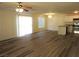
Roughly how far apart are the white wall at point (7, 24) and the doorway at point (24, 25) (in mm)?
730

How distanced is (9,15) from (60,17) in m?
8.59

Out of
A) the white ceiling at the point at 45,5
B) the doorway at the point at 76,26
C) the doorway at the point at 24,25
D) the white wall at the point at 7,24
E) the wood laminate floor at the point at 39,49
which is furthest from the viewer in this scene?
the doorway at the point at 76,26

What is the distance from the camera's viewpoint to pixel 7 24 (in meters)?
9.46

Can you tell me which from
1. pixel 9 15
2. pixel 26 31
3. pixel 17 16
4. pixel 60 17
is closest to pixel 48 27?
pixel 60 17

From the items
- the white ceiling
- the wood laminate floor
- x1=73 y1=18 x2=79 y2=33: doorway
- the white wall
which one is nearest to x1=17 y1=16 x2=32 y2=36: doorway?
the white wall

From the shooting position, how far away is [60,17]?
16.8 m

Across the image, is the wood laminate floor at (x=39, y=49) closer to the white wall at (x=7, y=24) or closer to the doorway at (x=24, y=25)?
the white wall at (x=7, y=24)

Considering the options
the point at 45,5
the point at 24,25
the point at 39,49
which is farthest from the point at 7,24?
the point at 39,49

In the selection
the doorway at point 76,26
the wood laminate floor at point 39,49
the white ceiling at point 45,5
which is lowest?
the wood laminate floor at point 39,49

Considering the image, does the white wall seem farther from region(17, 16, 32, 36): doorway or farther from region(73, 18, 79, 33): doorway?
region(73, 18, 79, 33): doorway

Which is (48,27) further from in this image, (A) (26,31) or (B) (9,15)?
(B) (9,15)

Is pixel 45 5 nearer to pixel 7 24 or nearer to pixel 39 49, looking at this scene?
pixel 39 49

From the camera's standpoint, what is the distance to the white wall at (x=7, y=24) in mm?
8836

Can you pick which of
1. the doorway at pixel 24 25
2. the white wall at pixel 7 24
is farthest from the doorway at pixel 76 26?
the white wall at pixel 7 24
